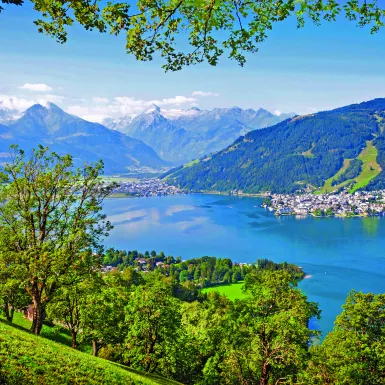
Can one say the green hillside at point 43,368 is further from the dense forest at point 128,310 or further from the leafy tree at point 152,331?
the leafy tree at point 152,331

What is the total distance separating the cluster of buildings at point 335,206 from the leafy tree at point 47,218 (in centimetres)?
15331

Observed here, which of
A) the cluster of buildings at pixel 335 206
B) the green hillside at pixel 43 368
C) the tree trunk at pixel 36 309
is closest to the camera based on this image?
the green hillside at pixel 43 368

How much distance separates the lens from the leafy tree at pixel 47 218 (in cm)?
1341

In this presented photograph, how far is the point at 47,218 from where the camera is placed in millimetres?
14453

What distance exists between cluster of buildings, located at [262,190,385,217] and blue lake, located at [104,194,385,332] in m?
11.8

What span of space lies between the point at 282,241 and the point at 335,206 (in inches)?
3120

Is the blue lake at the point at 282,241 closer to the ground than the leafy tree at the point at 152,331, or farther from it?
closer to the ground

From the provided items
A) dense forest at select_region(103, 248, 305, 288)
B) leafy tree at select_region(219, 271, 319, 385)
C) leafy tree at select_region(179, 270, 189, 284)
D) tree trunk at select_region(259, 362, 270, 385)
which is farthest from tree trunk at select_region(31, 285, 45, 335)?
leafy tree at select_region(179, 270, 189, 284)

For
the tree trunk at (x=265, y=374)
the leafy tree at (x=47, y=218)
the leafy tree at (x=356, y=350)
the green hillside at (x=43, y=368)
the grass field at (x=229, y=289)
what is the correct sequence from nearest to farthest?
the green hillside at (x=43, y=368) → the leafy tree at (x=47, y=218) → the leafy tree at (x=356, y=350) → the tree trunk at (x=265, y=374) → the grass field at (x=229, y=289)

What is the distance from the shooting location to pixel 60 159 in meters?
14.3

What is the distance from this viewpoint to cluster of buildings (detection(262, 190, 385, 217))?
160875 mm

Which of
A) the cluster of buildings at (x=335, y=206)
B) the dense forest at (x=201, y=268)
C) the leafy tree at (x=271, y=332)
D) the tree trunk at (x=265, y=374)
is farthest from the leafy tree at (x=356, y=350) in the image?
the cluster of buildings at (x=335, y=206)

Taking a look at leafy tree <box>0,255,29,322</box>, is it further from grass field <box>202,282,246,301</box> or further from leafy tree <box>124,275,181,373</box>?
grass field <box>202,282,246,301</box>

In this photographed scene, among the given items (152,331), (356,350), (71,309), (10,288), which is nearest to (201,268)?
(71,309)
